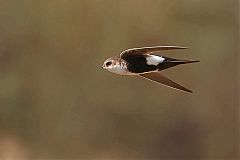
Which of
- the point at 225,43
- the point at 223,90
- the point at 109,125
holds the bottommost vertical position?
the point at 109,125

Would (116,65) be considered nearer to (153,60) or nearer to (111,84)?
(153,60)

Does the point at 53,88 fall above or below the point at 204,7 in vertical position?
below

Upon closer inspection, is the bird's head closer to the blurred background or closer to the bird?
the bird

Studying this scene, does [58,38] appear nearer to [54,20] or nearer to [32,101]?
[54,20]

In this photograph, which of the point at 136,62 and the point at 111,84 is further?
the point at 111,84

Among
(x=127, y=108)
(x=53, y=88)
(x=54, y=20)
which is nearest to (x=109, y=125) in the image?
(x=127, y=108)

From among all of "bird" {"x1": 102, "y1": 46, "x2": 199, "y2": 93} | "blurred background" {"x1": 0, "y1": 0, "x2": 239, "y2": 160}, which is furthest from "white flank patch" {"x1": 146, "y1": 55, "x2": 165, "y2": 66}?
"blurred background" {"x1": 0, "y1": 0, "x2": 239, "y2": 160}

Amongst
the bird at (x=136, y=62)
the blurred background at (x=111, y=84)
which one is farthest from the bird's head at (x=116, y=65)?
the blurred background at (x=111, y=84)

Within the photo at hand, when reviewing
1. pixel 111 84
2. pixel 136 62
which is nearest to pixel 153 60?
pixel 136 62
